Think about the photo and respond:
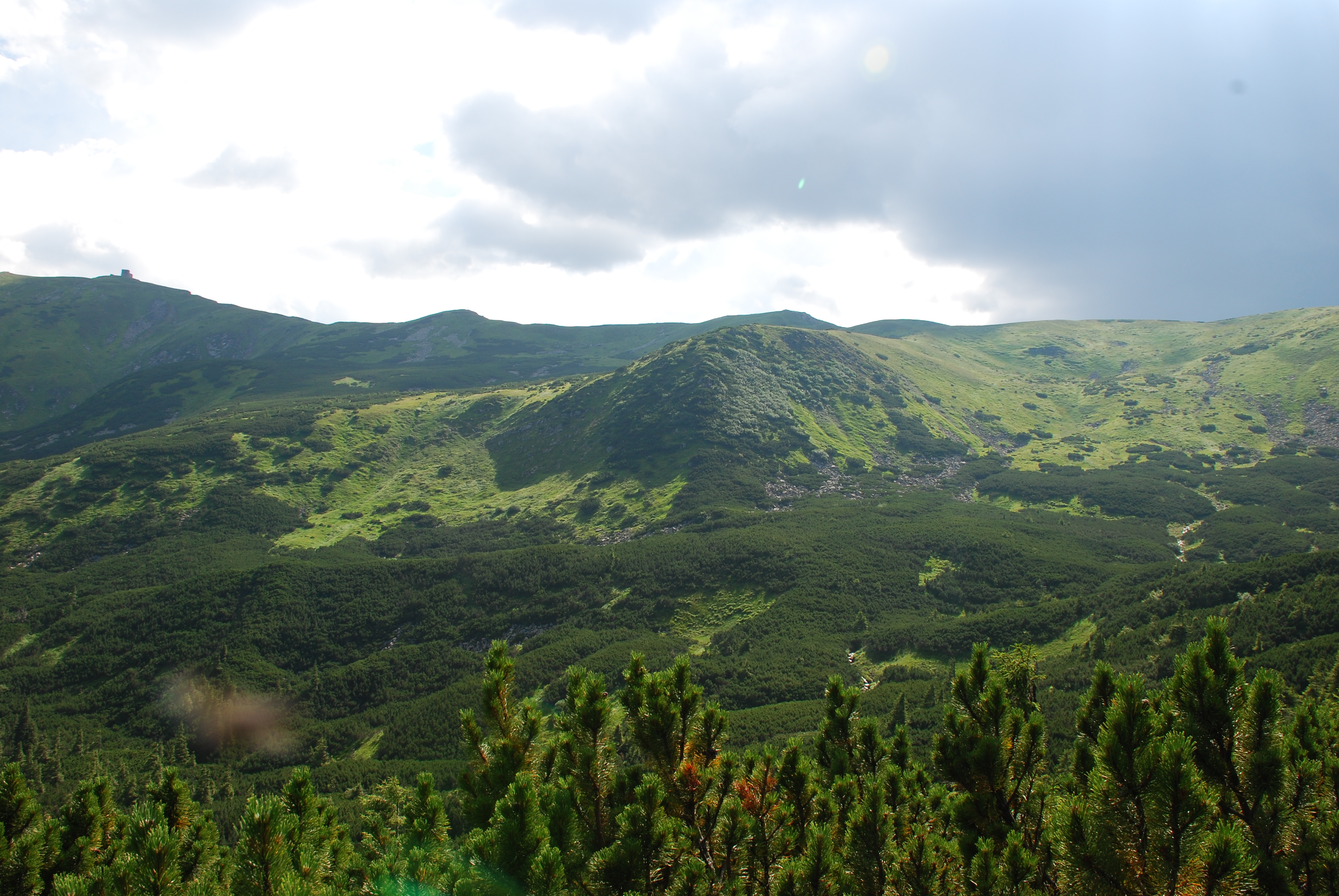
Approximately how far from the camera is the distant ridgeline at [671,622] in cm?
853

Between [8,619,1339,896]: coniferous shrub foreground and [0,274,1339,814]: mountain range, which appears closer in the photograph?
[8,619,1339,896]: coniferous shrub foreground

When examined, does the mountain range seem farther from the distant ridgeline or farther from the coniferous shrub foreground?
the coniferous shrub foreground

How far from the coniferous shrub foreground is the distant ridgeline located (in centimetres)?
7

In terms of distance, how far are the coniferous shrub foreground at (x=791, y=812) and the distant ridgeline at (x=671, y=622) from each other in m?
0.07

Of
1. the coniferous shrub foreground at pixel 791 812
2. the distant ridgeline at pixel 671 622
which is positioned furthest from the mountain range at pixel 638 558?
the coniferous shrub foreground at pixel 791 812

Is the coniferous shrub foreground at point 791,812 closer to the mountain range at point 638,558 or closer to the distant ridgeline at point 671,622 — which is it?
the distant ridgeline at point 671,622

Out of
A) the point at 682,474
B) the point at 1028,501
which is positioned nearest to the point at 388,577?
the point at 682,474

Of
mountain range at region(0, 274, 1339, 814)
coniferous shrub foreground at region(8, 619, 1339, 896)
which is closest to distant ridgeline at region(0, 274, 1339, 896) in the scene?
coniferous shrub foreground at region(8, 619, 1339, 896)

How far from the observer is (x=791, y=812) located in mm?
10914

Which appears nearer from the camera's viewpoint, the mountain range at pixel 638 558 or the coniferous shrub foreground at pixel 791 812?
the coniferous shrub foreground at pixel 791 812

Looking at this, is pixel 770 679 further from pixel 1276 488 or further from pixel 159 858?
pixel 1276 488

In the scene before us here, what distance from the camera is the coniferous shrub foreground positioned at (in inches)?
244

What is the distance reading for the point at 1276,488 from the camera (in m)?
121

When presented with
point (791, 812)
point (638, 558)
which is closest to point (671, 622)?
point (638, 558)
